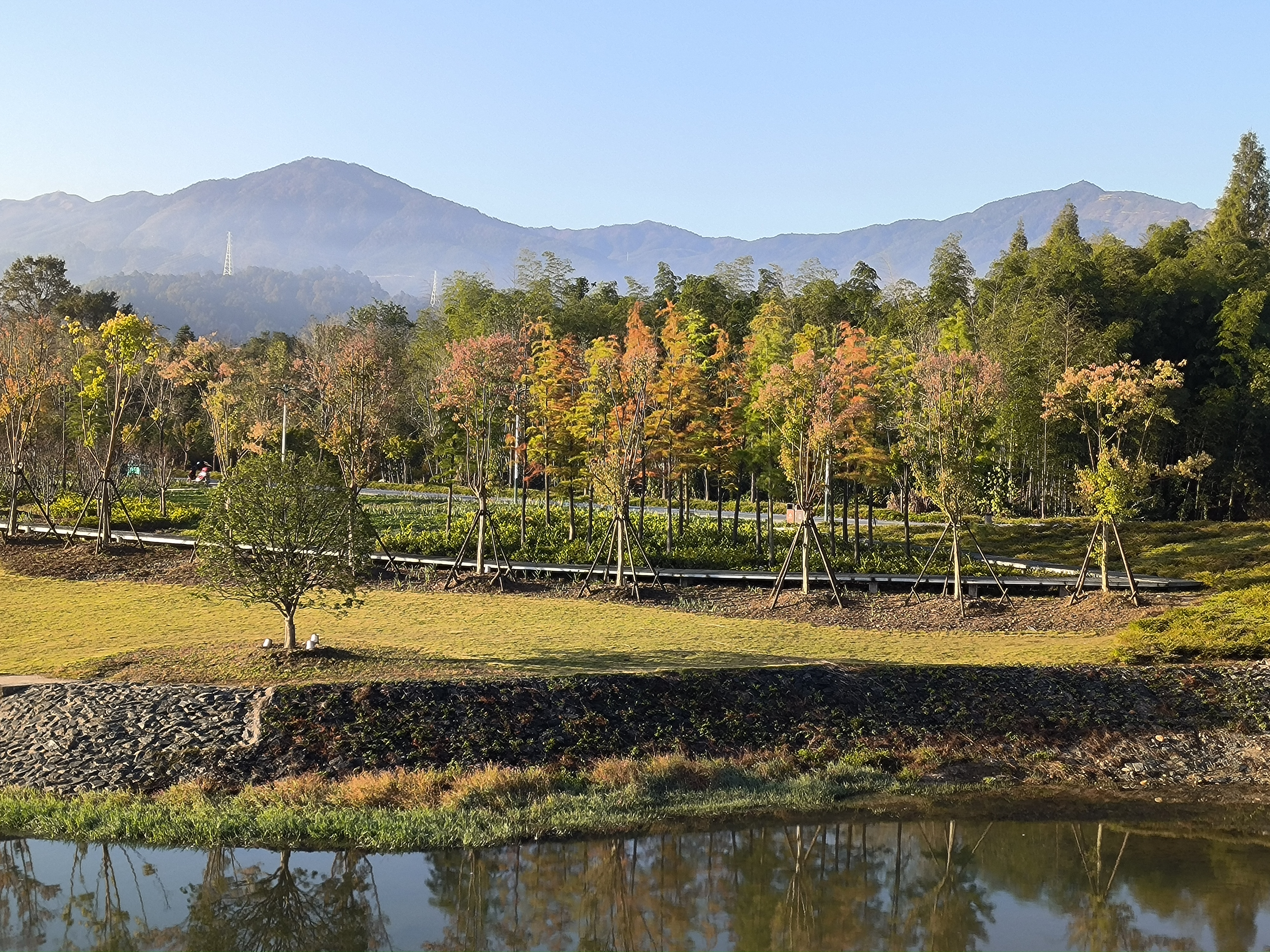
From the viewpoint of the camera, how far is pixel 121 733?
11758mm

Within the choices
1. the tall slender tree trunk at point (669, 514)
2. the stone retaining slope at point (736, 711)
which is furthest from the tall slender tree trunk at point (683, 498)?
the stone retaining slope at point (736, 711)

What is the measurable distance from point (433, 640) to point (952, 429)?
10.2m

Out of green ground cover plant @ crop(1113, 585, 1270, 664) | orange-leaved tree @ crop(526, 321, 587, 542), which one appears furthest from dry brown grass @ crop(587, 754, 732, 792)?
orange-leaved tree @ crop(526, 321, 587, 542)

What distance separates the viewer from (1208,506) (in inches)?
1457

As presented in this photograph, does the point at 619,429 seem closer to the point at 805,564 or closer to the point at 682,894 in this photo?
the point at 805,564

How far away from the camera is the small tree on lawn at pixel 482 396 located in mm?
22328

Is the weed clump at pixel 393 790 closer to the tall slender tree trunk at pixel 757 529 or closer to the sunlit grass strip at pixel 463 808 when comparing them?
the sunlit grass strip at pixel 463 808

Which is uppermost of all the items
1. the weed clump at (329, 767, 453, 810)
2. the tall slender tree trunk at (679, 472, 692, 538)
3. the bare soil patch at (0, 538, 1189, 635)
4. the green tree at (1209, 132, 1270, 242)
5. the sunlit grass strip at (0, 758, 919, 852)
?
the green tree at (1209, 132, 1270, 242)

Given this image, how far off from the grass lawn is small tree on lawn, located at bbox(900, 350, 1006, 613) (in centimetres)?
298

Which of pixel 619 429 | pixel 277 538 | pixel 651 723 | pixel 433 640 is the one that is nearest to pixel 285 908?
pixel 651 723

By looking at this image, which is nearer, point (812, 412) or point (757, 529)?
point (812, 412)

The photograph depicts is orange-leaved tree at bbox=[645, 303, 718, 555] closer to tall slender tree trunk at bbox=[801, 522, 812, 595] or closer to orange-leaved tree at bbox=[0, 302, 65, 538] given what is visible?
tall slender tree trunk at bbox=[801, 522, 812, 595]

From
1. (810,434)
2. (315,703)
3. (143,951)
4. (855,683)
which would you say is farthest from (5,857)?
(810,434)

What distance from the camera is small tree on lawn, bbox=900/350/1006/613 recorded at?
1967cm
